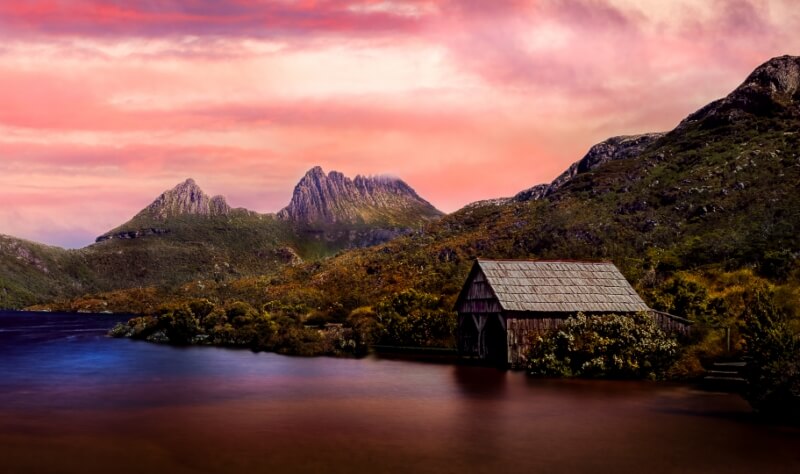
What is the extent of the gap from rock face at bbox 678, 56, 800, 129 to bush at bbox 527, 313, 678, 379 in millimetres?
103947

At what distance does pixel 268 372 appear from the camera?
46219mm

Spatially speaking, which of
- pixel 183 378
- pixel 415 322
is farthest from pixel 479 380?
pixel 415 322

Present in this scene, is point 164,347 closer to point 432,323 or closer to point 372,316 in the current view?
point 372,316

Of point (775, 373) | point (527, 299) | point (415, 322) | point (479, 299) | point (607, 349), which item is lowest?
point (775, 373)

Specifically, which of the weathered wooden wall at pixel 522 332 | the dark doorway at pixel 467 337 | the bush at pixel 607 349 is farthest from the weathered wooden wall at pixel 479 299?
the bush at pixel 607 349

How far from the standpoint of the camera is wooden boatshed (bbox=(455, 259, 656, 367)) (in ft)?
137

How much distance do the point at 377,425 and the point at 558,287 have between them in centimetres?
2016

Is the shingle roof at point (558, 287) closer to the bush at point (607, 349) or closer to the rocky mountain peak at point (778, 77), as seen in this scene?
the bush at point (607, 349)

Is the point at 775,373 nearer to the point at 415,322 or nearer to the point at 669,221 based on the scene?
the point at 415,322

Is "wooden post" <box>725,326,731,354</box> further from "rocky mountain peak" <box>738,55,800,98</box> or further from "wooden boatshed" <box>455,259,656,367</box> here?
"rocky mountain peak" <box>738,55,800,98</box>

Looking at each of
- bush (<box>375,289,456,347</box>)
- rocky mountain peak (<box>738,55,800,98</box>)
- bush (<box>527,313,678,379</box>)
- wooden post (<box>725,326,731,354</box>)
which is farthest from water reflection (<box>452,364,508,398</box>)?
rocky mountain peak (<box>738,55,800,98</box>)

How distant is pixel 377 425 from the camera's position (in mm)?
26641

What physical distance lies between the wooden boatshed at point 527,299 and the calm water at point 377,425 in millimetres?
2933

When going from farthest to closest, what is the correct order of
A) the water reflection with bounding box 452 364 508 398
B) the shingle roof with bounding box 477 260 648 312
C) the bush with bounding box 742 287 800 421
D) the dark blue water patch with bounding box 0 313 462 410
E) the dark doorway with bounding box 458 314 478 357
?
the dark doorway with bounding box 458 314 478 357, the shingle roof with bounding box 477 260 648 312, the dark blue water patch with bounding box 0 313 462 410, the water reflection with bounding box 452 364 508 398, the bush with bounding box 742 287 800 421
